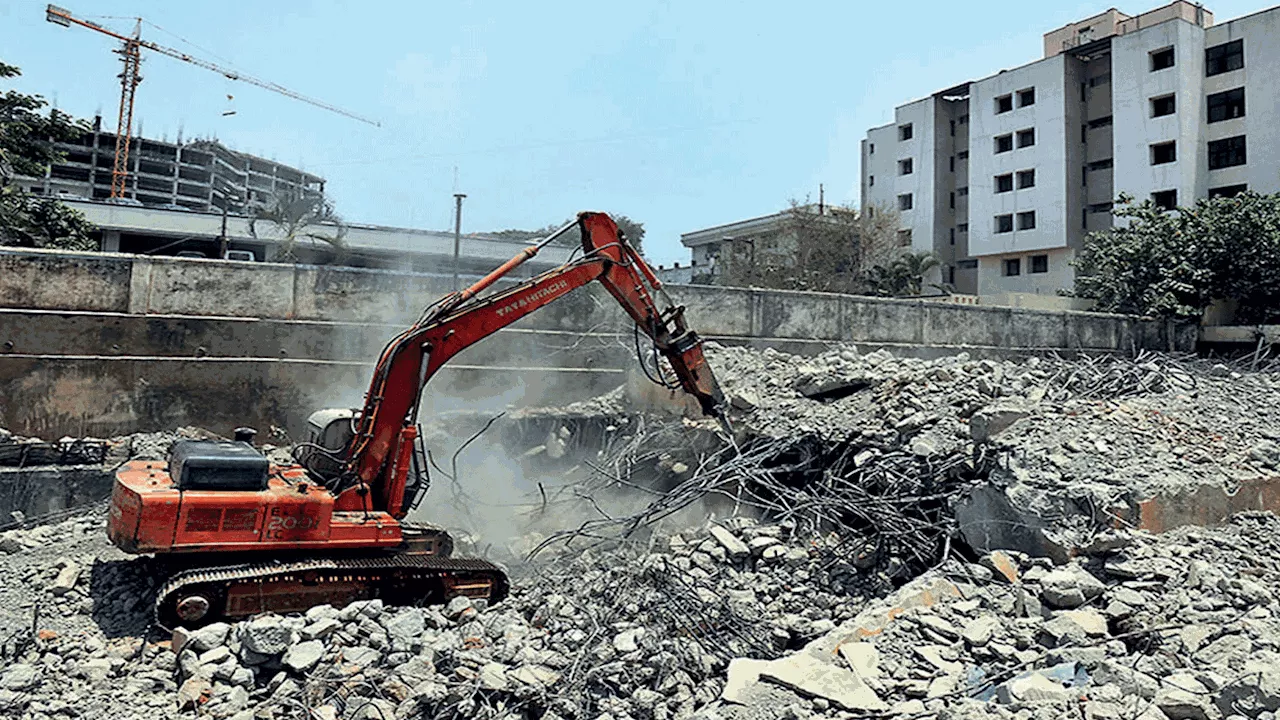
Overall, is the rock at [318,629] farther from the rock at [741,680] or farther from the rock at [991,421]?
the rock at [991,421]

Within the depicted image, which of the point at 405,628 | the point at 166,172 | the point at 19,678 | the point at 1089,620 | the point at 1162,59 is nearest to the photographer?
the point at 1089,620

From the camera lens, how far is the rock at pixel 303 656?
4773 millimetres

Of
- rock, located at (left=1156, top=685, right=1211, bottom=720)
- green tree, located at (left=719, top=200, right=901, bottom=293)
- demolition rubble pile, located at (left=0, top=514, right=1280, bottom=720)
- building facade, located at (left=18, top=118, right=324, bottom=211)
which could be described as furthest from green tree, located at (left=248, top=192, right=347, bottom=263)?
building facade, located at (left=18, top=118, right=324, bottom=211)

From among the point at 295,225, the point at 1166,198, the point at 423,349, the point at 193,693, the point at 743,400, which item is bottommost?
the point at 193,693

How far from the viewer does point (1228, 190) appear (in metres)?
26.9

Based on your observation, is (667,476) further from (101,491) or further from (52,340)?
(52,340)

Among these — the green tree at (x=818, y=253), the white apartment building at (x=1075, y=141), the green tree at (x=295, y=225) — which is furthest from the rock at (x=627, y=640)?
the white apartment building at (x=1075, y=141)

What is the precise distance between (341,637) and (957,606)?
12.0 feet

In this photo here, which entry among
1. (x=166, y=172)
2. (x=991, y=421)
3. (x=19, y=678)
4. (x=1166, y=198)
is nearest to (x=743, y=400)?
(x=991, y=421)

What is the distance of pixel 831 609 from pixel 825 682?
2021 millimetres

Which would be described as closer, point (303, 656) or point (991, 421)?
point (303, 656)

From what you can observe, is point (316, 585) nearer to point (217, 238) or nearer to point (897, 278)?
point (897, 278)

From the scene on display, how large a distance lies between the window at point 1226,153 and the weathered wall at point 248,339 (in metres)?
21.9

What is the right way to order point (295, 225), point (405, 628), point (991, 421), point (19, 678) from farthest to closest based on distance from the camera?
point (295, 225) → point (991, 421) → point (405, 628) → point (19, 678)
